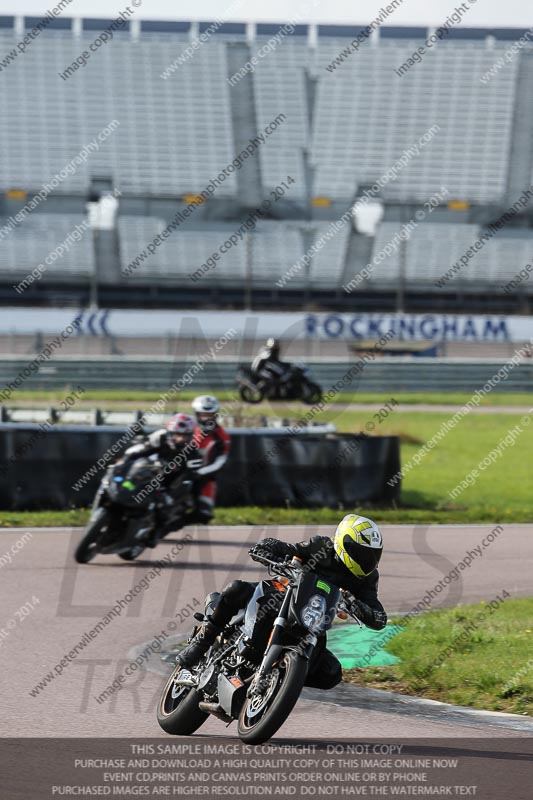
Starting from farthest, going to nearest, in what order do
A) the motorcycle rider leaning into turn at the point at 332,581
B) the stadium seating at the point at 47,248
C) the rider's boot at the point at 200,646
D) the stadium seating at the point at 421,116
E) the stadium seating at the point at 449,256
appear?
the stadium seating at the point at 421,116 < the stadium seating at the point at 449,256 < the stadium seating at the point at 47,248 < the rider's boot at the point at 200,646 < the motorcycle rider leaning into turn at the point at 332,581

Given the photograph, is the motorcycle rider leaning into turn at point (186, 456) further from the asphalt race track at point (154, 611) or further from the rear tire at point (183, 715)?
the rear tire at point (183, 715)

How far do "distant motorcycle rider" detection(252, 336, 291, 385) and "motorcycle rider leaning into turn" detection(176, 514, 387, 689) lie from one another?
2179 cm

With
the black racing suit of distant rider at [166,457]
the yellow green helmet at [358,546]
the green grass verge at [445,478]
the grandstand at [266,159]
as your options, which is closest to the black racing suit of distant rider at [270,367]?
the green grass verge at [445,478]

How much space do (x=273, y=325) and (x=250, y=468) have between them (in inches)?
866

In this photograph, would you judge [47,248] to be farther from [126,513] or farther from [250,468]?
[126,513]

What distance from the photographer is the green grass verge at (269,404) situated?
26844 mm

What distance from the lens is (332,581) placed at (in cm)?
598

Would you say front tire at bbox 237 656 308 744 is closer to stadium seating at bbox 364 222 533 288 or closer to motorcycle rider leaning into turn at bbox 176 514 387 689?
motorcycle rider leaning into turn at bbox 176 514 387 689

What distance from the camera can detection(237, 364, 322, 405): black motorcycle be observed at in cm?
2794

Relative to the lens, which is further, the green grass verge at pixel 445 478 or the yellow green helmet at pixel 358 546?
the green grass verge at pixel 445 478

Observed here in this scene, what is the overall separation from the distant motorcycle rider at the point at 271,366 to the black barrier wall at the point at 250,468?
12.9 metres

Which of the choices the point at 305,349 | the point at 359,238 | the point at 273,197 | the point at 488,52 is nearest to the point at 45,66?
the point at 273,197

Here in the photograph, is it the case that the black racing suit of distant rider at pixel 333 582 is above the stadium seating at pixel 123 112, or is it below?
below

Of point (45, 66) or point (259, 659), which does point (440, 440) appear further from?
point (45, 66)
